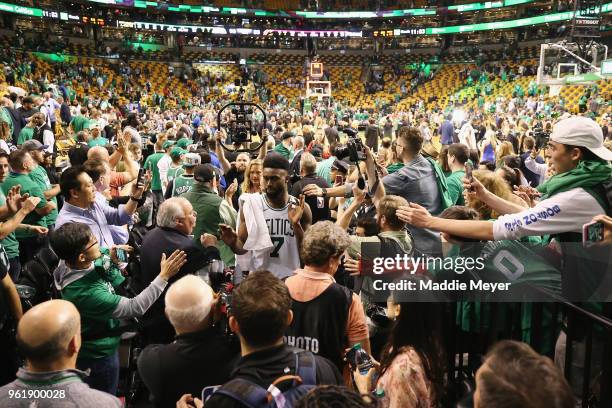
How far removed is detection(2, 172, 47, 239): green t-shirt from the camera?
4.71 meters

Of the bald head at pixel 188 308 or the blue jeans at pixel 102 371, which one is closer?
the bald head at pixel 188 308

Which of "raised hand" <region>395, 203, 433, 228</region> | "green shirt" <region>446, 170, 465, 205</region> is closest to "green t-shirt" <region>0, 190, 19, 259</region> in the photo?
"raised hand" <region>395, 203, 433, 228</region>

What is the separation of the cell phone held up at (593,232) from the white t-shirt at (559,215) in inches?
8.6

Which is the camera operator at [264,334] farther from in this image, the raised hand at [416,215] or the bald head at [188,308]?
the raised hand at [416,215]

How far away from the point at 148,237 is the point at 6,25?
30770mm

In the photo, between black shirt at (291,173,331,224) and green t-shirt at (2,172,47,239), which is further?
black shirt at (291,173,331,224)

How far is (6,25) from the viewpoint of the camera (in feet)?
92.3

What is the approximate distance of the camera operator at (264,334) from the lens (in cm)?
184

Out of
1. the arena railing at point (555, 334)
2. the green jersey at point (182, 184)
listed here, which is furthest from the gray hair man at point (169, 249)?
the green jersey at point (182, 184)

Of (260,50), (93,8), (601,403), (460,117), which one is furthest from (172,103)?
(601,403)

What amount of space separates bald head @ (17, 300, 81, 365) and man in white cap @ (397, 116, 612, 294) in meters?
1.65

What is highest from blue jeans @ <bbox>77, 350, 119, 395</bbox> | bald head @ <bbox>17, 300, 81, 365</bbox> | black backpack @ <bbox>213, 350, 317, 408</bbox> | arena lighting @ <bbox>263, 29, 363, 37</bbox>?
arena lighting @ <bbox>263, 29, 363, 37</bbox>

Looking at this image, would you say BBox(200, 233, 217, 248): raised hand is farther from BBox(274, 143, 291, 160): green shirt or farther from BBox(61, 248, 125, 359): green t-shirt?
BBox(274, 143, 291, 160): green shirt

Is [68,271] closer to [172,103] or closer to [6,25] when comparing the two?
[172,103]
